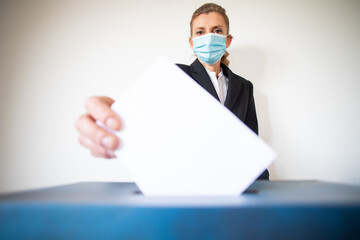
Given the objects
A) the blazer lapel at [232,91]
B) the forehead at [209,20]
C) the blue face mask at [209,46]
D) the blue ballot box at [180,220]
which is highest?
the forehead at [209,20]

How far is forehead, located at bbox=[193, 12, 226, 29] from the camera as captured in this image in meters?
0.72

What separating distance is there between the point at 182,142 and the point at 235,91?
595 millimetres

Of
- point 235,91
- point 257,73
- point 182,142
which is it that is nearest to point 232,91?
point 235,91

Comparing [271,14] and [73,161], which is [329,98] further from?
[73,161]

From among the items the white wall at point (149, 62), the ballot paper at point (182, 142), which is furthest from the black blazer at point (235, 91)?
the ballot paper at point (182, 142)


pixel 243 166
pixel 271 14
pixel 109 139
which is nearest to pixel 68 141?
pixel 109 139

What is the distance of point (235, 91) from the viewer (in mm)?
740

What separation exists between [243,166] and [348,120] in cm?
102

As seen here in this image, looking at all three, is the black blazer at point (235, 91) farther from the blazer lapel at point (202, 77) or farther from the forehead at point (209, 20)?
the forehead at point (209, 20)

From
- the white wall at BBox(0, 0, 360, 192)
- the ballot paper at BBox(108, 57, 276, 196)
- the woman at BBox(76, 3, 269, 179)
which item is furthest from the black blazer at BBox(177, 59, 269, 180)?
the ballot paper at BBox(108, 57, 276, 196)

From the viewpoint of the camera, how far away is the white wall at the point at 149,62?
0.83 m

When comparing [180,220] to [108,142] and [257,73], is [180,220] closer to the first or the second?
[108,142]

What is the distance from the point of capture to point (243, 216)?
6.0 inches

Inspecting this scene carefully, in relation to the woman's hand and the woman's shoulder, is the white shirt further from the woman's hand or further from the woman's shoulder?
the woman's hand
